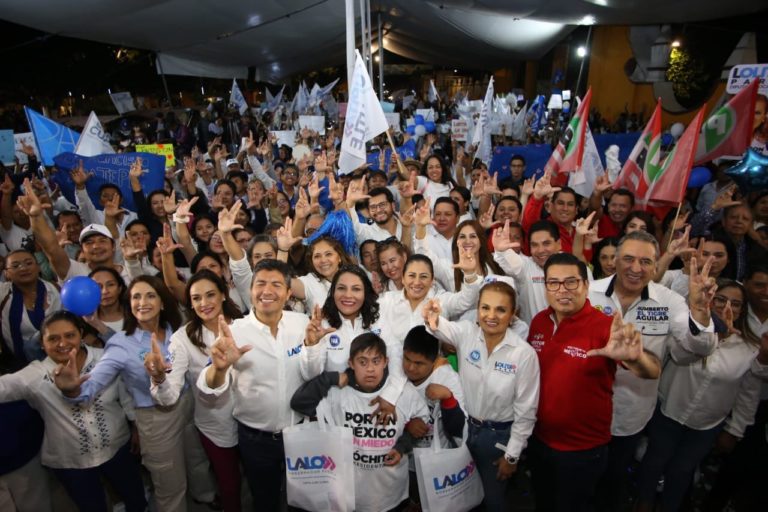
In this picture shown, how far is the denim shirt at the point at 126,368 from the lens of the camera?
2.81 meters

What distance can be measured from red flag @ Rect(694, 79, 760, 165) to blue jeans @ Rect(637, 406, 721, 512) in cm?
318

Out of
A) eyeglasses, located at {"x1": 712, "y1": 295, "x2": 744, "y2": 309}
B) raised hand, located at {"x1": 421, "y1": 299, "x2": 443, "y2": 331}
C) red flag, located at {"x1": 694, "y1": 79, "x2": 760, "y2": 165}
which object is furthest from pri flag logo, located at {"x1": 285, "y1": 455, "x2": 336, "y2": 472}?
red flag, located at {"x1": 694, "y1": 79, "x2": 760, "y2": 165}

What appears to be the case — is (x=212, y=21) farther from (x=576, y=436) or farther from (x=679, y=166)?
(x=576, y=436)

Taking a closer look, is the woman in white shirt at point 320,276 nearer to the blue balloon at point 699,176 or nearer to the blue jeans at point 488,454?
the blue jeans at point 488,454

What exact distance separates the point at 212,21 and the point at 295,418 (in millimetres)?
15392

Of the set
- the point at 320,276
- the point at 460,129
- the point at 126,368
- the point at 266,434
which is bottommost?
the point at 266,434

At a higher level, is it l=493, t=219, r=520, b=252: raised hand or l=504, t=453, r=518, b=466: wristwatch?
l=493, t=219, r=520, b=252: raised hand

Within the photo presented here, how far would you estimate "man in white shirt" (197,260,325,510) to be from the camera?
2826 mm

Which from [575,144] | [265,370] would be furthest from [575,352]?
[575,144]

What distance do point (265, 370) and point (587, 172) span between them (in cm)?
483

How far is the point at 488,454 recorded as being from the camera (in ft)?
9.25

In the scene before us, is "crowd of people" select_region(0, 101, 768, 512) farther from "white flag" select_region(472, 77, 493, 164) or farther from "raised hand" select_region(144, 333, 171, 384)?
"white flag" select_region(472, 77, 493, 164)

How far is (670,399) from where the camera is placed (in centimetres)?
307

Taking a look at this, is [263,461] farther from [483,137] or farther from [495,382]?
[483,137]
